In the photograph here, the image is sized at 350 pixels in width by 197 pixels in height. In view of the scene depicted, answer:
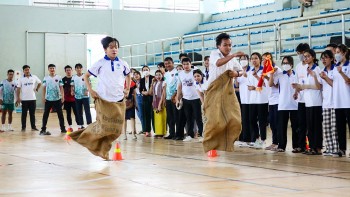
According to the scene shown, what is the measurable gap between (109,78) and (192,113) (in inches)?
195

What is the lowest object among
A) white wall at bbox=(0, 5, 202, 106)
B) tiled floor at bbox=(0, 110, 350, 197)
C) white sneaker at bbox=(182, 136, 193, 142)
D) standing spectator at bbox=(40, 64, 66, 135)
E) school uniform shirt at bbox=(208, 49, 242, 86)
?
white sneaker at bbox=(182, 136, 193, 142)

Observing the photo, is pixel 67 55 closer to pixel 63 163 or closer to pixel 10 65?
pixel 10 65

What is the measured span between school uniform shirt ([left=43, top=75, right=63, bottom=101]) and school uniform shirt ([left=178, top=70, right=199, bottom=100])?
4.72 m

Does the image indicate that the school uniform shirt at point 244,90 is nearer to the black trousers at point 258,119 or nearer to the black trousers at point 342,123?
the black trousers at point 258,119

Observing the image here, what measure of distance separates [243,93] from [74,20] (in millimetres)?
20005

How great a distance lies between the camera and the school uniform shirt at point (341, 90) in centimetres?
920

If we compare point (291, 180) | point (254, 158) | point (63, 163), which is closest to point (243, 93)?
point (254, 158)

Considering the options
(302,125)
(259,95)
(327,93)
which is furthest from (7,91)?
(327,93)

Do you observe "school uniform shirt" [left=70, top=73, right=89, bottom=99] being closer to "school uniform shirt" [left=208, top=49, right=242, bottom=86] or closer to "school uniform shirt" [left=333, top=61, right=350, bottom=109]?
"school uniform shirt" [left=208, top=49, right=242, bottom=86]

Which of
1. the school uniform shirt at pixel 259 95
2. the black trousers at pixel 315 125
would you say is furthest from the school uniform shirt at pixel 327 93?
the school uniform shirt at pixel 259 95

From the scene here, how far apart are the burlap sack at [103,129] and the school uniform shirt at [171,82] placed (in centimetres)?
516

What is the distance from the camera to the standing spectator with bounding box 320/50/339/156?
9.41 metres

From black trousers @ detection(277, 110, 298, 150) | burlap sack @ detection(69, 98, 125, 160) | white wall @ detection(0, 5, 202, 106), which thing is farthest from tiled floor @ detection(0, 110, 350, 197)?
white wall @ detection(0, 5, 202, 106)

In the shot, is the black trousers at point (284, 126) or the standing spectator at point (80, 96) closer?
the black trousers at point (284, 126)
